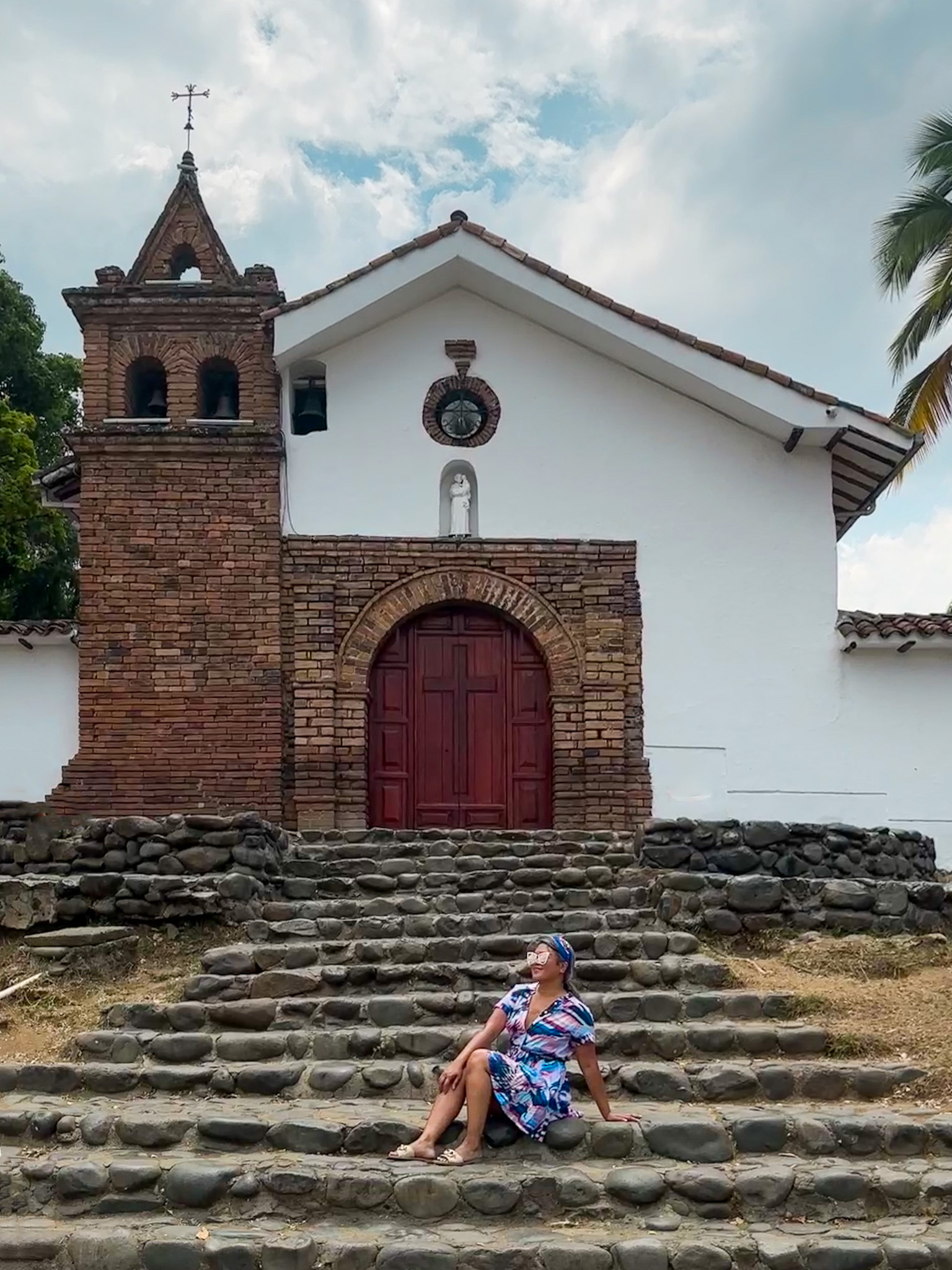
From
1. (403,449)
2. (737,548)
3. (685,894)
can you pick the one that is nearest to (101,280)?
(403,449)

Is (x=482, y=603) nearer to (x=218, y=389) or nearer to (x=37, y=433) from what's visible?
(x=218, y=389)

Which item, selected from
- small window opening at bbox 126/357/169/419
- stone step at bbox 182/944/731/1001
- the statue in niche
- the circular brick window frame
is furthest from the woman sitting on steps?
small window opening at bbox 126/357/169/419

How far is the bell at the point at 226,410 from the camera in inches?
467

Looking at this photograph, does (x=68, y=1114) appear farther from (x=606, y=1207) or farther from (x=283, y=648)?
(x=283, y=648)

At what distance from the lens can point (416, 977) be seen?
24.3 ft

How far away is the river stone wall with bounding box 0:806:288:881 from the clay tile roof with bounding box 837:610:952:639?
211 inches

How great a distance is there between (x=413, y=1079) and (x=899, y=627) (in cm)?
675

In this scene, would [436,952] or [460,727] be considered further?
[460,727]

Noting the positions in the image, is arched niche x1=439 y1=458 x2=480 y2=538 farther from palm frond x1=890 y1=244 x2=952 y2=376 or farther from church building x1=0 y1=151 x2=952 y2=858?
palm frond x1=890 y1=244 x2=952 y2=376

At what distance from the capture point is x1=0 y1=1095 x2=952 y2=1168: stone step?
5.59 meters

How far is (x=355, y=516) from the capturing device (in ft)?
38.3

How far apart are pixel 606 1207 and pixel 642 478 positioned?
7628mm

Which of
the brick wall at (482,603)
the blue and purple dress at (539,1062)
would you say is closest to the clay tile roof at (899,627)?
the brick wall at (482,603)

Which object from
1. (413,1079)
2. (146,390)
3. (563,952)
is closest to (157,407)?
(146,390)
